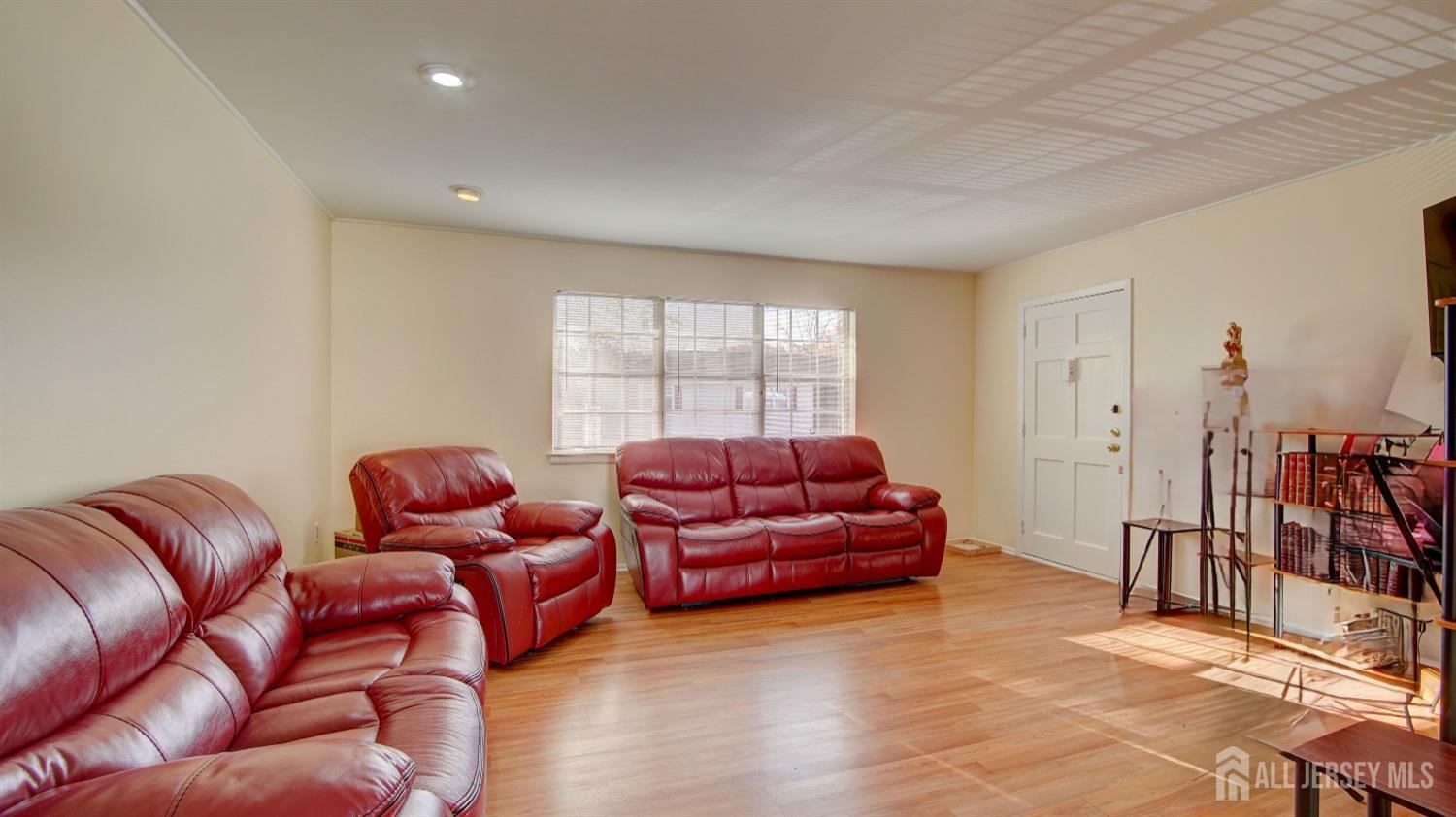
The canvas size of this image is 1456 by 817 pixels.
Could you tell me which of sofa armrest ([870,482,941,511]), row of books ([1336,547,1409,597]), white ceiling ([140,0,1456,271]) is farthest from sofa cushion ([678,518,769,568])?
row of books ([1336,547,1409,597])

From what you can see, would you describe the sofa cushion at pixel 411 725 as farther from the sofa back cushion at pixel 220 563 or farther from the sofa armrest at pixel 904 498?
the sofa armrest at pixel 904 498

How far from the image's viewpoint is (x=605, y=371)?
477 centimetres

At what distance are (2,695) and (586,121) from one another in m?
2.45

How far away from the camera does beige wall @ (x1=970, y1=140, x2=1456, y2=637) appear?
2955mm

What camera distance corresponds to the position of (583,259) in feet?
15.4

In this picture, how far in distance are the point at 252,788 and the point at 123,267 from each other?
5.75 feet

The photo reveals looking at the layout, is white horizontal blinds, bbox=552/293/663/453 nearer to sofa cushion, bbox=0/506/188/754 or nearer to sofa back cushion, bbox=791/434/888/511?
sofa back cushion, bbox=791/434/888/511

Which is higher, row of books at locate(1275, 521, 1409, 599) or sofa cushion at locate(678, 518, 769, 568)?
row of books at locate(1275, 521, 1409, 599)

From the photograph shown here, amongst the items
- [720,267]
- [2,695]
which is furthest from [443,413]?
[2,695]

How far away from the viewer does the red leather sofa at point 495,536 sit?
291cm

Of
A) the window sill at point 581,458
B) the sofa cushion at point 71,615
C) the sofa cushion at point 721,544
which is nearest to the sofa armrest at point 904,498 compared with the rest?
the sofa cushion at point 721,544

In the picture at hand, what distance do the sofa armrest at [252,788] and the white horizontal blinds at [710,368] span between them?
3991 mm

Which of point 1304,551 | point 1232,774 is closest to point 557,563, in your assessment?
point 1232,774

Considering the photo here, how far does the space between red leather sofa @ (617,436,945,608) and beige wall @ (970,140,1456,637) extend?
5.33 ft
